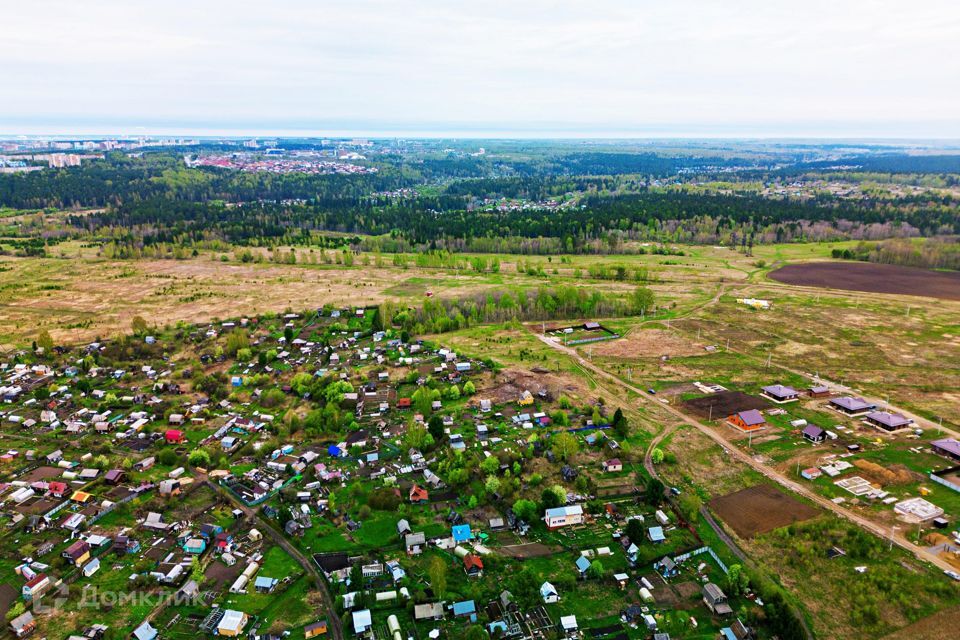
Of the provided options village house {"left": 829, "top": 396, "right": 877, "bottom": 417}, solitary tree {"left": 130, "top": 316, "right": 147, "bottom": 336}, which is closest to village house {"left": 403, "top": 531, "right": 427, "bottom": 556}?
village house {"left": 829, "top": 396, "right": 877, "bottom": 417}

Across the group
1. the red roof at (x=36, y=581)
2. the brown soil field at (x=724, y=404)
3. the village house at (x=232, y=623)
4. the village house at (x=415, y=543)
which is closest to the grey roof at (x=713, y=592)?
the village house at (x=415, y=543)

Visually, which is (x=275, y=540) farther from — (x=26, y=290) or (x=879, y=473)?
(x=26, y=290)

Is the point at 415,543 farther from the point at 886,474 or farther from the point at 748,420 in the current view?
the point at 886,474

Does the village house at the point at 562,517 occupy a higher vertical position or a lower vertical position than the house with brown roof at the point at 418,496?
higher

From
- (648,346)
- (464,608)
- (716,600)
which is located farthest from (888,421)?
(464,608)

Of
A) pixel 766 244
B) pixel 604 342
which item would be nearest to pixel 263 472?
pixel 604 342

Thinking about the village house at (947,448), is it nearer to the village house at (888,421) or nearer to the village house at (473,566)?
the village house at (888,421)
